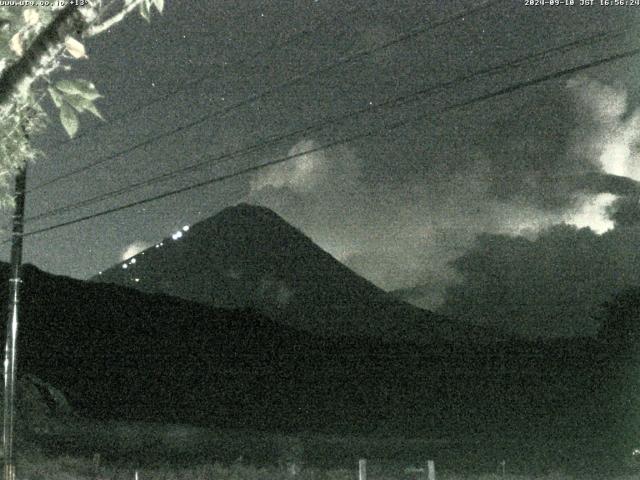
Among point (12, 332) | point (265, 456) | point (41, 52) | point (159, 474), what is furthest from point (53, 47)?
point (265, 456)

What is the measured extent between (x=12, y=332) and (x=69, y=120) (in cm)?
1349

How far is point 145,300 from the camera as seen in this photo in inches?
2383

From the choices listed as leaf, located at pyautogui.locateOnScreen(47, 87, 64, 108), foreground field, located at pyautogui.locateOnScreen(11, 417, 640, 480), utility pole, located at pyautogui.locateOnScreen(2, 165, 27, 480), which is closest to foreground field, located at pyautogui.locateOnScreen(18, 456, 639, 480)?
foreground field, located at pyautogui.locateOnScreen(11, 417, 640, 480)

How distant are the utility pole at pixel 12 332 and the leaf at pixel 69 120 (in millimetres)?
12440

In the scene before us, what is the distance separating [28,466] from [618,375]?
42133 mm

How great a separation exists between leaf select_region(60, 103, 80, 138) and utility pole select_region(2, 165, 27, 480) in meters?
12.4

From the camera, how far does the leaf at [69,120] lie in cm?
411

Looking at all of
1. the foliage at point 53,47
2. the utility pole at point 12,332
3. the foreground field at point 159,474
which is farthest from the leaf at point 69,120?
the foreground field at point 159,474

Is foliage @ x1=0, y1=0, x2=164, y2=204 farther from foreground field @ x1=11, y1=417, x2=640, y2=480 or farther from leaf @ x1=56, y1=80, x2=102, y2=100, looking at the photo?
foreground field @ x1=11, y1=417, x2=640, y2=480

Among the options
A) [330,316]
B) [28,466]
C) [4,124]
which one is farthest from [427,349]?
[330,316]

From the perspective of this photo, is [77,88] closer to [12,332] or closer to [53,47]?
[53,47]

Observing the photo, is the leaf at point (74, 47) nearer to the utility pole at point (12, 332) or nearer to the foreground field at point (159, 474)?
the utility pole at point (12, 332)

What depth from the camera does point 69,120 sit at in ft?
13.6

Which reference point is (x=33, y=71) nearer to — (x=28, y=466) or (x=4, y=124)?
(x=4, y=124)
